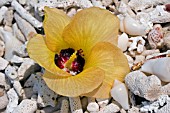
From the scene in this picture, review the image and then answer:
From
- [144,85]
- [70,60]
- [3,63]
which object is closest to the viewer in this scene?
[144,85]

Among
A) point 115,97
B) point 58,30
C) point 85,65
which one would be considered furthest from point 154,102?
point 58,30

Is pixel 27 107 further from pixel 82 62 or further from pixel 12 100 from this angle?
pixel 82 62

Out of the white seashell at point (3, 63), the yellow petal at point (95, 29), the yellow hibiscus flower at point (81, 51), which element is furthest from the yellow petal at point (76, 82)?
the white seashell at point (3, 63)

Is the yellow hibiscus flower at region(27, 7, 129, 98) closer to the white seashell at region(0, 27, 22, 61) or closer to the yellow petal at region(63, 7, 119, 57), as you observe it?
the yellow petal at region(63, 7, 119, 57)

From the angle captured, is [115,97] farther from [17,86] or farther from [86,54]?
[17,86]

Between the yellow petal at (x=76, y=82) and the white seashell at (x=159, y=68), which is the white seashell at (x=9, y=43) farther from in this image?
the white seashell at (x=159, y=68)

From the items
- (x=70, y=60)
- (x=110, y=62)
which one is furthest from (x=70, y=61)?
(x=110, y=62)
